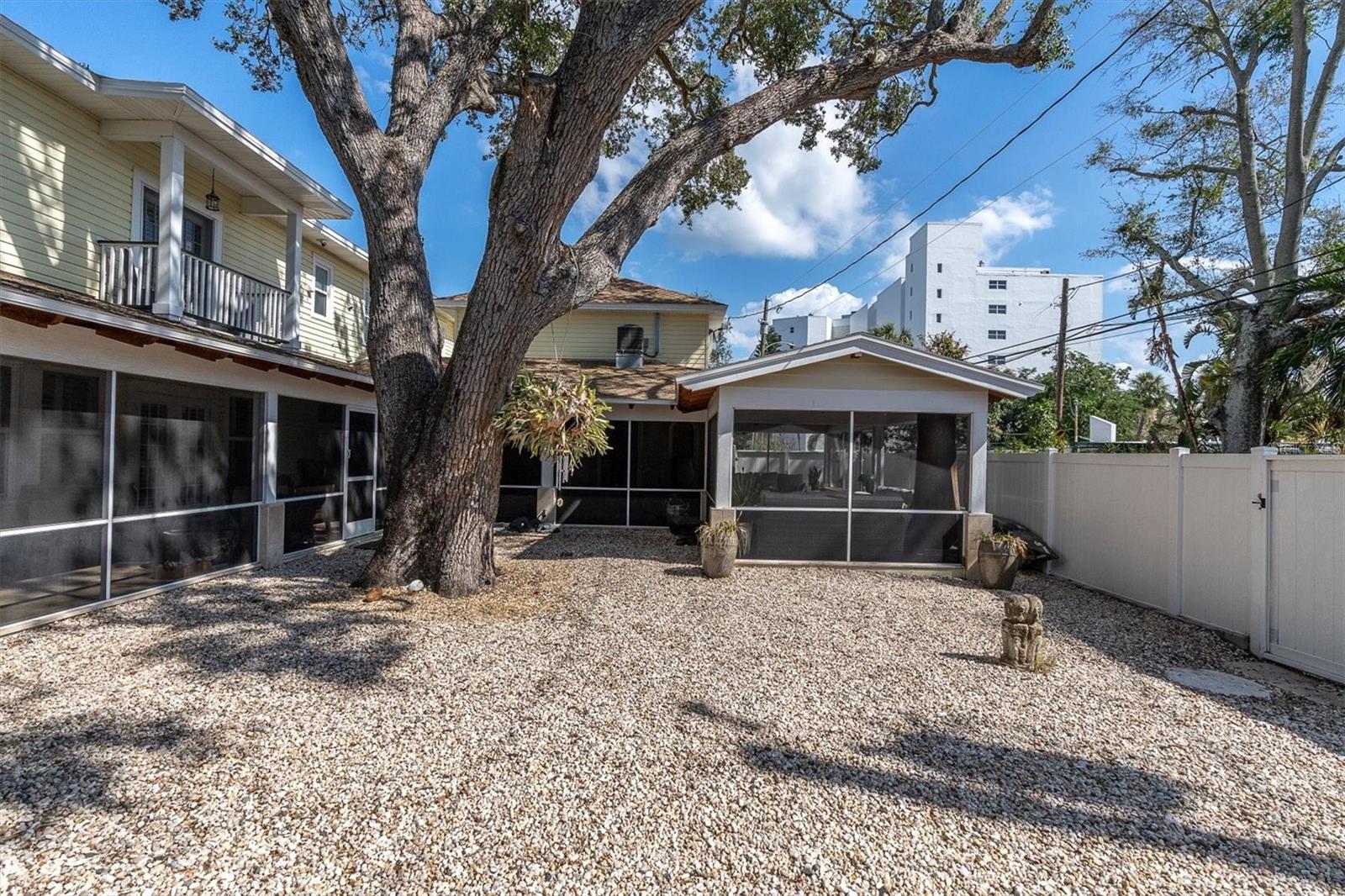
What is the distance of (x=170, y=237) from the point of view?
7367mm

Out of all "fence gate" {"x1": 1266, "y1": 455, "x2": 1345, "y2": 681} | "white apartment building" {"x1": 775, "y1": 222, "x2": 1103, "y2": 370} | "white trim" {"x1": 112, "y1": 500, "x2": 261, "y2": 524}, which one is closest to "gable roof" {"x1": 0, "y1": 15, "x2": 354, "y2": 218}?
"white trim" {"x1": 112, "y1": 500, "x2": 261, "y2": 524}

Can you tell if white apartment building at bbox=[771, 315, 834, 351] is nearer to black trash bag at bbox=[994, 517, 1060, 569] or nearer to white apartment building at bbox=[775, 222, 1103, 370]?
white apartment building at bbox=[775, 222, 1103, 370]

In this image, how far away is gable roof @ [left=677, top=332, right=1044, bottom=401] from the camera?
8.02m

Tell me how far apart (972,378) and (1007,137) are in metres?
4.54

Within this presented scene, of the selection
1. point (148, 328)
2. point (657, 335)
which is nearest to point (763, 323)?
point (657, 335)

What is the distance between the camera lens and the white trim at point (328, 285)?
11.8 metres

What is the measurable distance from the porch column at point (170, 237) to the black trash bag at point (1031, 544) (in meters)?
11.6

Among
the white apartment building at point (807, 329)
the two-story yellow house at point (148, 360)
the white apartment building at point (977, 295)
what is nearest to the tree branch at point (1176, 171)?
the two-story yellow house at point (148, 360)

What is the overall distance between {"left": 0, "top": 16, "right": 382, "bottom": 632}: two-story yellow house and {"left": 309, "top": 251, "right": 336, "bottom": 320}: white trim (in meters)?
1.05

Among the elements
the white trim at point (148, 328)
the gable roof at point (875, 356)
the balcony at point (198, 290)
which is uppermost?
the balcony at point (198, 290)

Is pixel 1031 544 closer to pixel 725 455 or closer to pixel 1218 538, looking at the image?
pixel 1218 538

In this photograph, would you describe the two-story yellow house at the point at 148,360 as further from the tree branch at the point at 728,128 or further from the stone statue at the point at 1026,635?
the stone statue at the point at 1026,635

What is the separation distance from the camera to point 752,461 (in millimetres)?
8555

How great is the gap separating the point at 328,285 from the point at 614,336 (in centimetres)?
617
